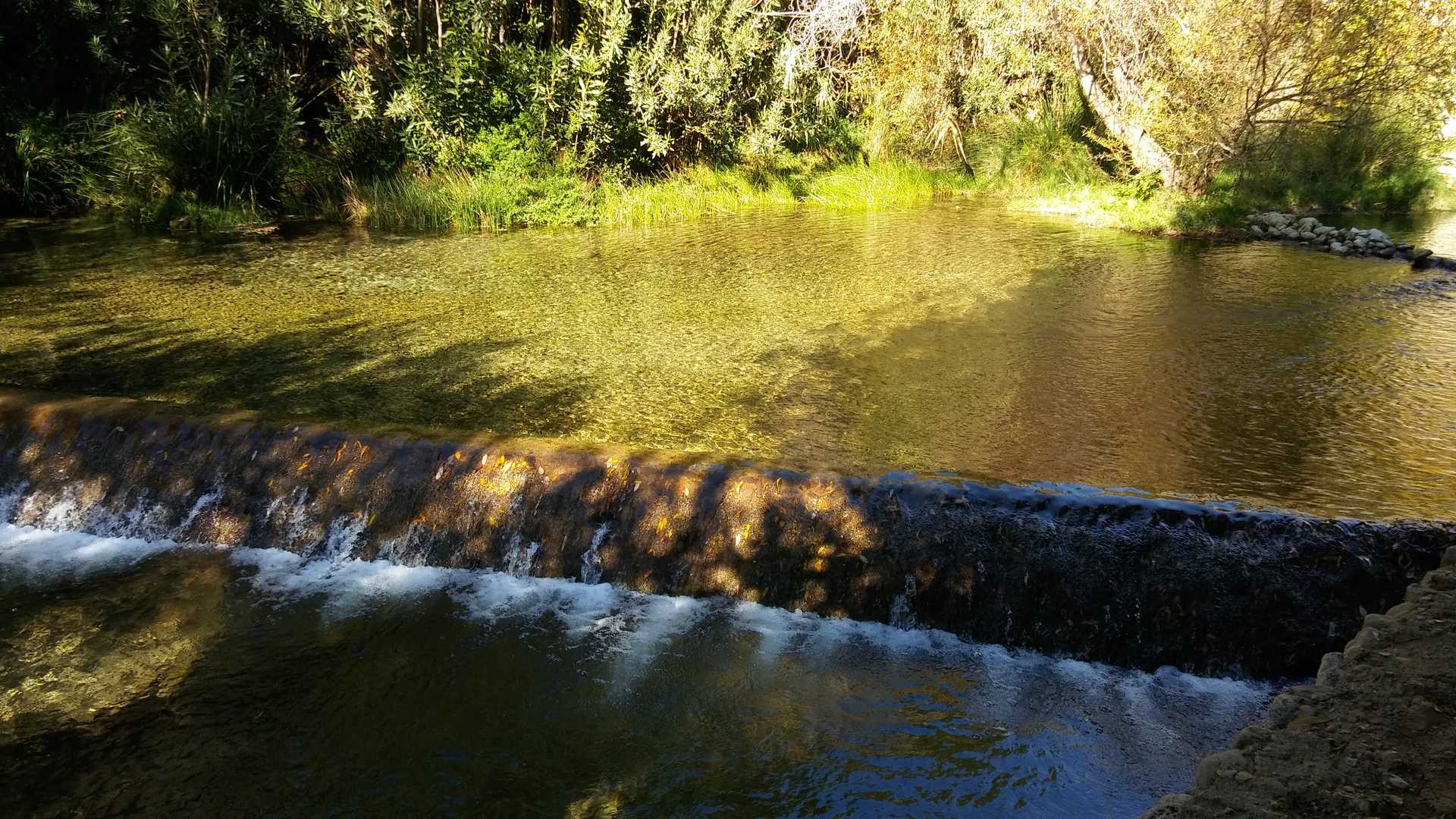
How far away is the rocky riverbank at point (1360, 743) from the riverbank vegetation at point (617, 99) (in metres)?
11.2

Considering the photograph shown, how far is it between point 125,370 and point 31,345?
1.28 meters

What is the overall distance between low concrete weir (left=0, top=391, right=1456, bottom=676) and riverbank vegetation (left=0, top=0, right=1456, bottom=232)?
8612mm

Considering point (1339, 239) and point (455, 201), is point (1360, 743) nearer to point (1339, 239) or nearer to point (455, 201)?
point (1339, 239)

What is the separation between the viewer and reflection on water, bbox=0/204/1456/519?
5.58 metres

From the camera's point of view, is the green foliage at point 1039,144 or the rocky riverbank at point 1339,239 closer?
the rocky riverbank at point 1339,239

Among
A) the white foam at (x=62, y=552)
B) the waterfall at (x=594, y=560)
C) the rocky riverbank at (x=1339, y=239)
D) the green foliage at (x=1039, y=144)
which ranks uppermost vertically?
the green foliage at (x=1039, y=144)

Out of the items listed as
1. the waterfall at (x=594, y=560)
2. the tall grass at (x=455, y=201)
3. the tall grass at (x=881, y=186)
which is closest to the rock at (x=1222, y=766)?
the waterfall at (x=594, y=560)

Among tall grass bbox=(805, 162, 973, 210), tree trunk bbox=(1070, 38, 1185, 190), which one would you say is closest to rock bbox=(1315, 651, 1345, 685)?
tree trunk bbox=(1070, 38, 1185, 190)

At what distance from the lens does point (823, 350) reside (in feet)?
25.2

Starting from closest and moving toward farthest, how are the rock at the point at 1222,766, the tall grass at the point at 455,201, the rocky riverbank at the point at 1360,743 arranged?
1. the rocky riverbank at the point at 1360,743
2. the rock at the point at 1222,766
3. the tall grass at the point at 455,201

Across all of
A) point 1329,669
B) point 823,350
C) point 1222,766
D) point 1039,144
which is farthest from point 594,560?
point 1039,144

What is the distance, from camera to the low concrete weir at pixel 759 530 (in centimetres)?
415

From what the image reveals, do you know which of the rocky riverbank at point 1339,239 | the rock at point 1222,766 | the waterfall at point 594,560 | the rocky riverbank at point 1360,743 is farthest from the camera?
the rocky riverbank at point 1339,239

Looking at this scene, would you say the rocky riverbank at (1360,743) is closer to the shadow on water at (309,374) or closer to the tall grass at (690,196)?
the shadow on water at (309,374)
